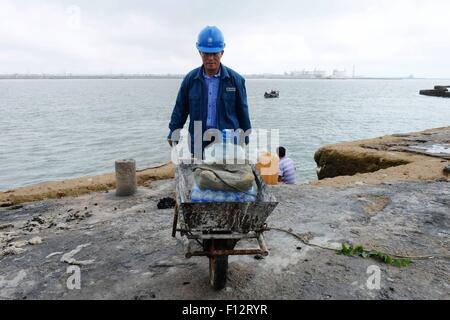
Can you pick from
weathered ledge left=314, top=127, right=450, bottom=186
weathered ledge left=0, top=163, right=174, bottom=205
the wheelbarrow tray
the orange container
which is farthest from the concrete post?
the wheelbarrow tray

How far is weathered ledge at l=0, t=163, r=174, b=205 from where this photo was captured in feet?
28.8

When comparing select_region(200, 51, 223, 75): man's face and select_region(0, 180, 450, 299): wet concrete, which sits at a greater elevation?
select_region(200, 51, 223, 75): man's face

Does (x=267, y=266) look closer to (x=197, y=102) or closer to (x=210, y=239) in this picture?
(x=210, y=239)

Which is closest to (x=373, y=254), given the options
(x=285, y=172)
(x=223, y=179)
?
(x=223, y=179)

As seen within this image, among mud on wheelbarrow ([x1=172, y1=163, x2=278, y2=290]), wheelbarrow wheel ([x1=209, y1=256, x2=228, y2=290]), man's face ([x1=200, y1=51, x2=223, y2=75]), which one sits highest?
man's face ([x1=200, y1=51, x2=223, y2=75])

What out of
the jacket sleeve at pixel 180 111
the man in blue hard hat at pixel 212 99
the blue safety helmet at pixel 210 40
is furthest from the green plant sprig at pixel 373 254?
the blue safety helmet at pixel 210 40

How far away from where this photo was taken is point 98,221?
654 cm

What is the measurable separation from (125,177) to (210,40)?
4362 millimetres

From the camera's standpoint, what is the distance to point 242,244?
538cm

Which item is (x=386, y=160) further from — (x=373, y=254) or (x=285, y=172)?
(x=373, y=254)

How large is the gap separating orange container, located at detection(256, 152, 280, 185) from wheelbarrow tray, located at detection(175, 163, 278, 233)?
5151 mm

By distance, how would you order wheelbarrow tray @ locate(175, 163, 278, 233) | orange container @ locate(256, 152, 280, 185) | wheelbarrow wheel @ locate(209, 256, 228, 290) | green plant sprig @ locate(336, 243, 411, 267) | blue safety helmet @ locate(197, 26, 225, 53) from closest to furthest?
1. wheelbarrow tray @ locate(175, 163, 278, 233)
2. wheelbarrow wheel @ locate(209, 256, 228, 290)
3. blue safety helmet @ locate(197, 26, 225, 53)
4. green plant sprig @ locate(336, 243, 411, 267)
5. orange container @ locate(256, 152, 280, 185)

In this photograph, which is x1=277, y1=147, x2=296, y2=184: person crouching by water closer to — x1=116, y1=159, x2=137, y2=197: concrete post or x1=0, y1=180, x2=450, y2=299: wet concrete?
x1=0, y1=180, x2=450, y2=299: wet concrete

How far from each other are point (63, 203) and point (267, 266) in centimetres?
490
